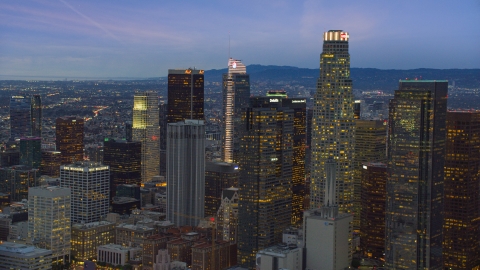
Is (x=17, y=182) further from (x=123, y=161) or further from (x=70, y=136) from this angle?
(x=70, y=136)

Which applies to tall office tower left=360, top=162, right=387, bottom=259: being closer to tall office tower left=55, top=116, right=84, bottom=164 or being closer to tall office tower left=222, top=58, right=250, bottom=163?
tall office tower left=222, top=58, right=250, bottom=163

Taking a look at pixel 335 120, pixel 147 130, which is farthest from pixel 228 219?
pixel 147 130

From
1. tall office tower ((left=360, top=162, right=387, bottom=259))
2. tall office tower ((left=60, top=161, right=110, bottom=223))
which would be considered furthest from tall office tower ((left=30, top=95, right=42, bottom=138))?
tall office tower ((left=360, top=162, right=387, bottom=259))

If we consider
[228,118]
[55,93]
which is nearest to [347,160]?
[228,118]

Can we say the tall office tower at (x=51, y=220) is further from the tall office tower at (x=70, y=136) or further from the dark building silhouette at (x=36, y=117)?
the dark building silhouette at (x=36, y=117)

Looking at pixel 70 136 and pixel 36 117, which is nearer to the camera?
pixel 70 136

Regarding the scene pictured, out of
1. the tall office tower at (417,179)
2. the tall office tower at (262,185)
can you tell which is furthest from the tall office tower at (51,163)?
the tall office tower at (417,179)

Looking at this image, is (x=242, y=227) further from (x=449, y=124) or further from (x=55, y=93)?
(x=55, y=93)
